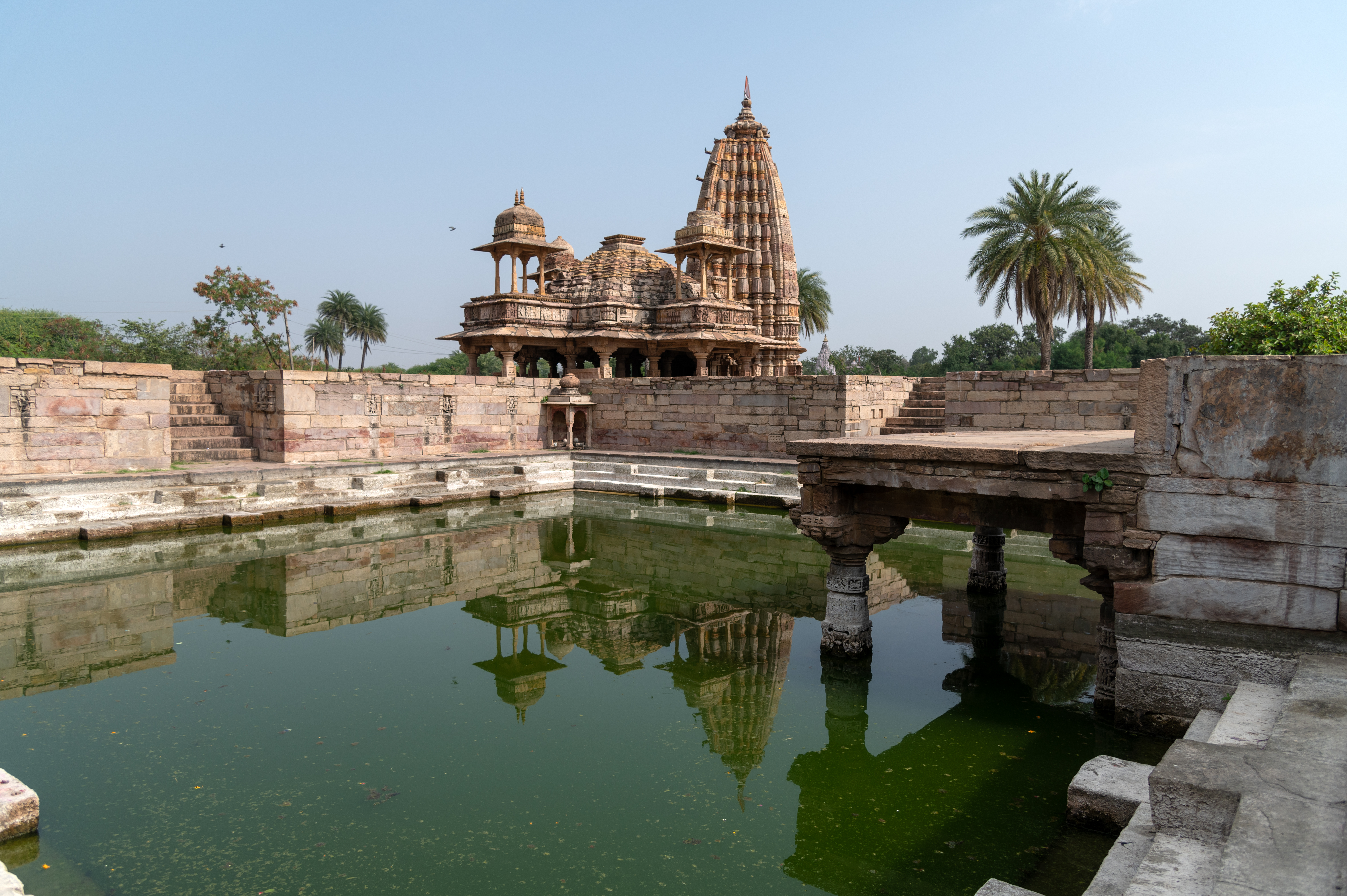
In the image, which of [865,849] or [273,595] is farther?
[273,595]

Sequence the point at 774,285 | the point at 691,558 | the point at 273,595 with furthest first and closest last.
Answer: the point at 774,285 → the point at 691,558 → the point at 273,595

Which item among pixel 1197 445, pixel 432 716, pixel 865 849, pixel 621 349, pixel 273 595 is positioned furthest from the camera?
pixel 621 349

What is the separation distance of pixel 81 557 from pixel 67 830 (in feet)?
20.9

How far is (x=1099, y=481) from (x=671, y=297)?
21687mm

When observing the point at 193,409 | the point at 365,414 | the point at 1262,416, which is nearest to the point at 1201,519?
the point at 1262,416

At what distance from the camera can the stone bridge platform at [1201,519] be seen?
4.17m

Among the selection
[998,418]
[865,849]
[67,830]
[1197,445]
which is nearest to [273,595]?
[67,830]

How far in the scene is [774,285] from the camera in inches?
1199

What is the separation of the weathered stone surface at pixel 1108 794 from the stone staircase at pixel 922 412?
11470mm

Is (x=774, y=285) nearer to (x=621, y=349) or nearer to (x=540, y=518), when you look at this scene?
(x=621, y=349)

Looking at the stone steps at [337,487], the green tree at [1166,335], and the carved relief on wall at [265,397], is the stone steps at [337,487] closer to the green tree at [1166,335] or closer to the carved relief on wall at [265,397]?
the carved relief on wall at [265,397]

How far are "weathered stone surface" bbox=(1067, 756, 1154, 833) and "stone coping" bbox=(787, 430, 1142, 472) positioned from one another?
1.64 meters

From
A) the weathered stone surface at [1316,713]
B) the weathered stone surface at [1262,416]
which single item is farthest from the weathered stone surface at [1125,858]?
the weathered stone surface at [1262,416]

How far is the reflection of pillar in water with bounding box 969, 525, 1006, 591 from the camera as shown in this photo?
780cm
